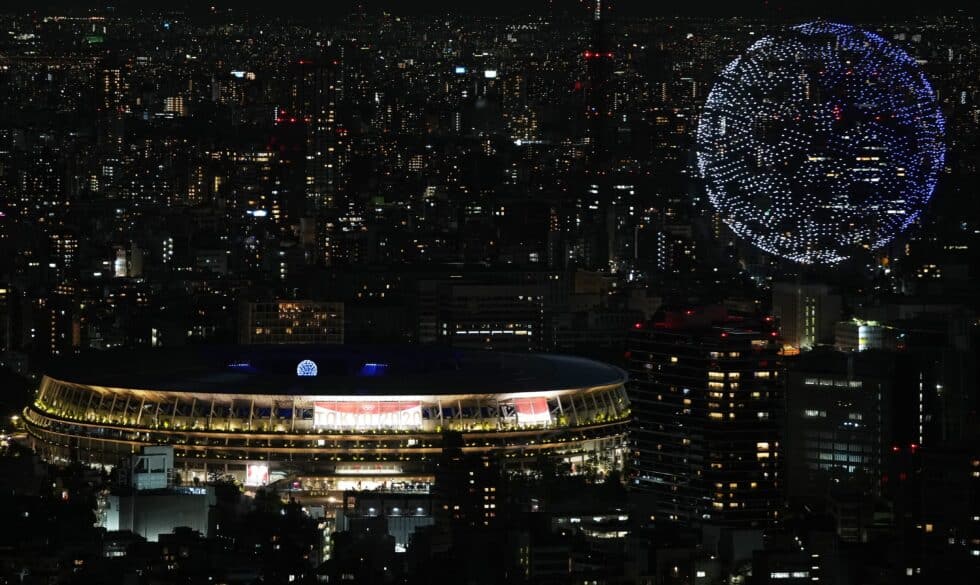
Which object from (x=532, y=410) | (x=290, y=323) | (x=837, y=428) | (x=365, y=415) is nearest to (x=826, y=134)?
(x=837, y=428)

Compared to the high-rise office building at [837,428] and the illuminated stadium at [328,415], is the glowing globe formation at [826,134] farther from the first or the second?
the illuminated stadium at [328,415]

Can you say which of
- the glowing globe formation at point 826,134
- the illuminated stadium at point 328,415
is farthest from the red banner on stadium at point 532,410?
the glowing globe formation at point 826,134

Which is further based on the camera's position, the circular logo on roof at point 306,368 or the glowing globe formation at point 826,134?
the glowing globe formation at point 826,134

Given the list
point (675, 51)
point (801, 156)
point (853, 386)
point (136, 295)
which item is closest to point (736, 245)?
point (675, 51)

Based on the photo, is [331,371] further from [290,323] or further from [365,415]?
[290,323]

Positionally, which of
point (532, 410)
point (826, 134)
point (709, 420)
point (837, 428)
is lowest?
point (837, 428)

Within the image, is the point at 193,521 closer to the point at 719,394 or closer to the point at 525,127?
the point at 719,394

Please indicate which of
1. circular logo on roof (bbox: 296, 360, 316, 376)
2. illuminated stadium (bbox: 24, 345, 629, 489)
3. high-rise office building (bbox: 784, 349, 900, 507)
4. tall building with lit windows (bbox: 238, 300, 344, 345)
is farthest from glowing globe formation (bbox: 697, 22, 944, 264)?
tall building with lit windows (bbox: 238, 300, 344, 345)
